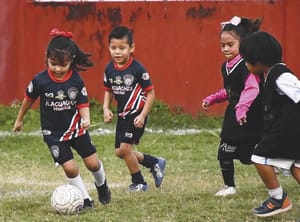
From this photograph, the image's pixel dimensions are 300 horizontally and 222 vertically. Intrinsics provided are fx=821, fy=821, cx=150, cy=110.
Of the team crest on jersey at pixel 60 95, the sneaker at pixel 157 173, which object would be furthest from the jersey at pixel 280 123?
the sneaker at pixel 157 173

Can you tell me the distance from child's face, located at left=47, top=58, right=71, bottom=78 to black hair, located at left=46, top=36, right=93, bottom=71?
3 centimetres

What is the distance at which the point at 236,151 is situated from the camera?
23.5 ft

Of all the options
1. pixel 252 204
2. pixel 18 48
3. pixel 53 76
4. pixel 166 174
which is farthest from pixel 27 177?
pixel 18 48

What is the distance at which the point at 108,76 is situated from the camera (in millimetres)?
7539

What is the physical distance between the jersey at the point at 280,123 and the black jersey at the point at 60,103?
61.4 inches

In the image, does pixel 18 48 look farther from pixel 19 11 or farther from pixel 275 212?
pixel 275 212

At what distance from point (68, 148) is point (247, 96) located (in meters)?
1.53

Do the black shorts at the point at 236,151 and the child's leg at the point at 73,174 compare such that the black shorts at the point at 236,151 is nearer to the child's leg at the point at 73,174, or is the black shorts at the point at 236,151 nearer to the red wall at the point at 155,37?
the child's leg at the point at 73,174

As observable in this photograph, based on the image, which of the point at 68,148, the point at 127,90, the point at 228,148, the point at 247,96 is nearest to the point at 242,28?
the point at 247,96

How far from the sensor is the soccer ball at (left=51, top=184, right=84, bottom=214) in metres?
6.40

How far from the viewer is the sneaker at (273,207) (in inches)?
240

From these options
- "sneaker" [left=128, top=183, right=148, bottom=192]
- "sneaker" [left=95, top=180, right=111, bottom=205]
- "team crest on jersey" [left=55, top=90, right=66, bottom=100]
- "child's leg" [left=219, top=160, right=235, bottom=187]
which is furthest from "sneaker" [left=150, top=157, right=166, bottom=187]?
"team crest on jersey" [left=55, top=90, right=66, bottom=100]

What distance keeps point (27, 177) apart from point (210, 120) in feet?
13.8

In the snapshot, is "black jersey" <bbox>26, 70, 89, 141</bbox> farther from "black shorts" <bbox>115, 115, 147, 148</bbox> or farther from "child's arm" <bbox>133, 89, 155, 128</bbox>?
"black shorts" <bbox>115, 115, 147, 148</bbox>
